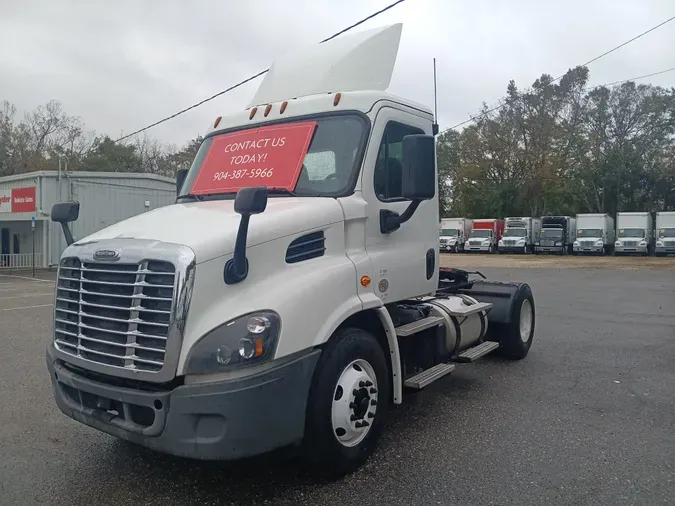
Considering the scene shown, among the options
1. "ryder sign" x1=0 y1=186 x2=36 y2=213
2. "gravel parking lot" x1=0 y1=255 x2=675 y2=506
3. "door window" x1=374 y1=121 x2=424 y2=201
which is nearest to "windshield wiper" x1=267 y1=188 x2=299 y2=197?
"door window" x1=374 y1=121 x2=424 y2=201

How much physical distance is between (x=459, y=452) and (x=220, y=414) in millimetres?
2080

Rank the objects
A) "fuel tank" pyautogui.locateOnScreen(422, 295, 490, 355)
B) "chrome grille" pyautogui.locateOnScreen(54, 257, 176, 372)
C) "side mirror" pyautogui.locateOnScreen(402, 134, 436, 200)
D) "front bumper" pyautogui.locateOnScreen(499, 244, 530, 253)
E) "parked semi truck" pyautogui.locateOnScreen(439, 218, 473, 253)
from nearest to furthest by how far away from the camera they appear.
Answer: "chrome grille" pyautogui.locateOnScreen(54, 257, 176, 372) < "side mirror" pyautogui.locateOnScreen(402, 134, 436, 200) < "fuel tank" pyautogui.locateOnScreen(422, 295, 490, 355) < "front bumper" pyautogui.locateOnScreen(499, 244, 530, 253) < "parked semi truck" pyautogui.locateOnScreen(439, 218, 473, 253)

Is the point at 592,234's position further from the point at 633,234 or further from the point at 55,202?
the point at 55,202

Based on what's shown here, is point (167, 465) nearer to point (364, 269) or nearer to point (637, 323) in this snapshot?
point (364, 269)

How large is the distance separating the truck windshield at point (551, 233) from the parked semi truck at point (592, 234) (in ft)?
4.17

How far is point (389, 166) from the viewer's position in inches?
185

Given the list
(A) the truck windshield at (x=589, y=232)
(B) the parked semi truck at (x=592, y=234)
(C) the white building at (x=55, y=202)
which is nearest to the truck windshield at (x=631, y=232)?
(B) the parked semi truck at (x=592, y=234)

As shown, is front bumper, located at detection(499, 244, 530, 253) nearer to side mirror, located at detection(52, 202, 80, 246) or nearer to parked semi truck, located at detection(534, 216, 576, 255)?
parked semi truck, located at detection(534, 216, 576, 255)

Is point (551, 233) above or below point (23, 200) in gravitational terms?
below

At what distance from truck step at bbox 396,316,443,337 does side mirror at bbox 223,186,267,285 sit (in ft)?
5.37

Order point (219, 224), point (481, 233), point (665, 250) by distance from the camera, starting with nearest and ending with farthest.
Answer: point (219, 224) → point (665, 250) → point (481, 233)

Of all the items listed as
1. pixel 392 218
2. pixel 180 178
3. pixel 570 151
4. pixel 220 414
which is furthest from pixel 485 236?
pixel 220 414

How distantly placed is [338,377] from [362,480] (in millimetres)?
759

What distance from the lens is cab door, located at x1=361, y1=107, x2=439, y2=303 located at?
4.50 metres
